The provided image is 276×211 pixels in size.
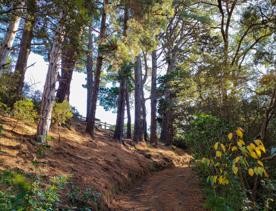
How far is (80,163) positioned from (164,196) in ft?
8.11

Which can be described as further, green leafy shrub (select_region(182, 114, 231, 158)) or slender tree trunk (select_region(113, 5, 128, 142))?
slender tree trunk (select_region(113, 5, 128, 142))

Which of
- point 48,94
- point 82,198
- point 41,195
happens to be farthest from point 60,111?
point 41,195

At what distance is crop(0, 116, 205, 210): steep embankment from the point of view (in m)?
6.84

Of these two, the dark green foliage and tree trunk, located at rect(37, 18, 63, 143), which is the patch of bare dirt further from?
tree trunk, located at rect(37, 18, 63, 143)

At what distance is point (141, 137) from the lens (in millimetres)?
18141

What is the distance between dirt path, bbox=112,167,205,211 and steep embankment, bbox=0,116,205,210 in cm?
3

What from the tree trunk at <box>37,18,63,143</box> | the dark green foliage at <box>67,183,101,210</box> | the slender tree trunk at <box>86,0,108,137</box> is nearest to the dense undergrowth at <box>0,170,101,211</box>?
the dark green foliage at <box>67,183,101,210</box>

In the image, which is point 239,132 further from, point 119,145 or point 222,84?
point 119,145

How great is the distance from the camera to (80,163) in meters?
8.66

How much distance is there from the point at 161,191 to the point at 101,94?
2126 centimetres

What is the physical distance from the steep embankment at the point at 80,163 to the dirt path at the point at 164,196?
0.03 meters

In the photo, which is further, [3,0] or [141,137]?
[141,137]

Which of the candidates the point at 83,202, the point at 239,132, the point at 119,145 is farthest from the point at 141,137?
the point at 239,132

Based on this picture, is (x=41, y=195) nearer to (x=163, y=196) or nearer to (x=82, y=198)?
(x=82, y=198)
